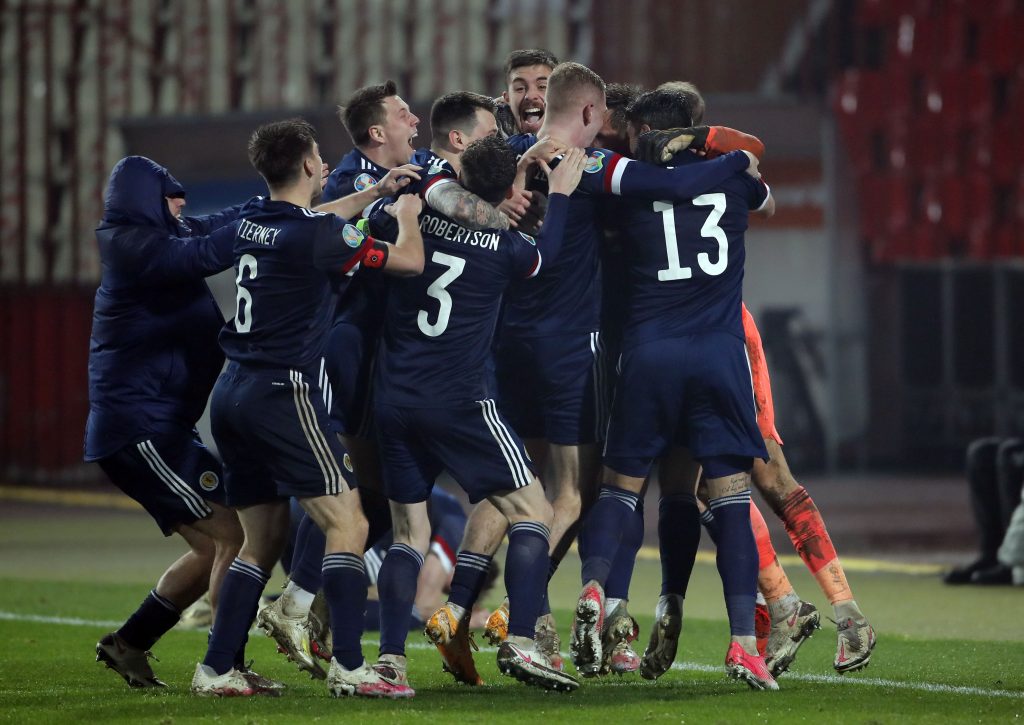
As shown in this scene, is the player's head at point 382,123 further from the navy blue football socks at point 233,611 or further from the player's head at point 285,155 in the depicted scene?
the navy blue football socks at point 233,611

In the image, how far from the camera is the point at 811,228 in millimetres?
22375

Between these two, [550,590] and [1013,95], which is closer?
[550,590]

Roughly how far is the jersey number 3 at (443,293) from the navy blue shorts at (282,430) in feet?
1.56

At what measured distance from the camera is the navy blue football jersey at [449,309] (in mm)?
6359

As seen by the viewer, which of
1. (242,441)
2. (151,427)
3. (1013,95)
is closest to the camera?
(242,441)

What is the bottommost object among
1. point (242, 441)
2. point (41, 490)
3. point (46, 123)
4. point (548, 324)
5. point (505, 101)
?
point (41, 490)

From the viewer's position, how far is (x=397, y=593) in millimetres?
6371

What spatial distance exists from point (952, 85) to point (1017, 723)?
58.2 ft

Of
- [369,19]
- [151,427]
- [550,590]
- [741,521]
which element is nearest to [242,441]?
[151,427]

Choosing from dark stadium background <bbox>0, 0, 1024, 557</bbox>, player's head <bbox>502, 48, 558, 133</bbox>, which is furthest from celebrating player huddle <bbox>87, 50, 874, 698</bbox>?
dark stadium background <bbox>0, 0, 1024, 557</bbox>

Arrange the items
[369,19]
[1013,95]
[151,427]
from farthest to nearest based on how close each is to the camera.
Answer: [369,19], [1013,95], [151,427]

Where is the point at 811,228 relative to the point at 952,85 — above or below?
below

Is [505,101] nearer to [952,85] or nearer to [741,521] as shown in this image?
[741,521]

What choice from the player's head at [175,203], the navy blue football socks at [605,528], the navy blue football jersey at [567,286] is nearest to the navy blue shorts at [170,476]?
the player's head at [175,203]
